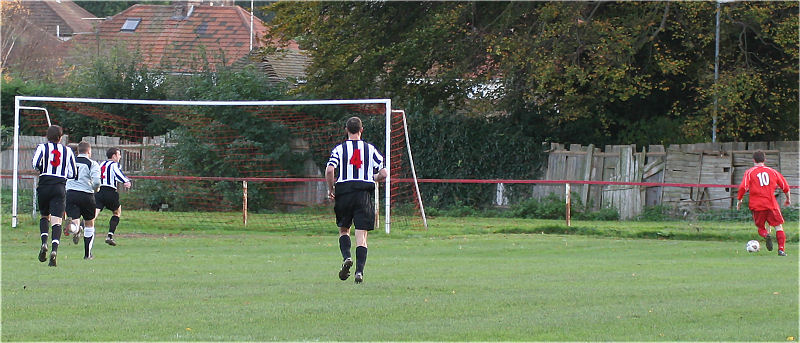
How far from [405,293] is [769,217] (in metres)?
9.10

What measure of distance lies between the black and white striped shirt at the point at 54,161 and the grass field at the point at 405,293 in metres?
1.30

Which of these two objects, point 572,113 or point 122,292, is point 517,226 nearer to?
point 572,113

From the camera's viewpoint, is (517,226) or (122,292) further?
(517,226)

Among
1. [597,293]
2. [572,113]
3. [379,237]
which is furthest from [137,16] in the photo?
[597,293]

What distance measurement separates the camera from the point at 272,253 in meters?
17.6

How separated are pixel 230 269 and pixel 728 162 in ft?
56.5

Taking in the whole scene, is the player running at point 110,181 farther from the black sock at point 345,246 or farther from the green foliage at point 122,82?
the green foliage at point 122,82

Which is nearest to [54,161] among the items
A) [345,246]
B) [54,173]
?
[54,173]

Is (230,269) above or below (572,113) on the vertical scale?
below

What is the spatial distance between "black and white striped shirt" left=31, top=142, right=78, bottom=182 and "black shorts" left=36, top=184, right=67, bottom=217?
157mm

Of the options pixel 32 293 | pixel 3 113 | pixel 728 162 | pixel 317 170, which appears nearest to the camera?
pixel 32 293

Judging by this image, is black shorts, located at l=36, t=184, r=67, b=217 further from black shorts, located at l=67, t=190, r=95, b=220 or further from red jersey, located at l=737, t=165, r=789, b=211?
red jersey, located at l=737, t=165, r=789, b=211

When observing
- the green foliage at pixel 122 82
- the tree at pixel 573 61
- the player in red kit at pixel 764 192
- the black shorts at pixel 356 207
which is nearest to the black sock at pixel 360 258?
the black shorts at pixel 356 207

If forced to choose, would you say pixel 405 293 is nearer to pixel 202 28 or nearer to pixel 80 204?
pixel 80 204
